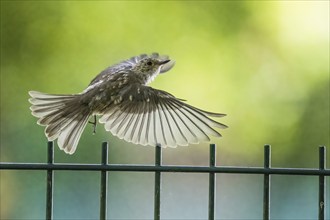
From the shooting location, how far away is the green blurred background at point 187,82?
5277 millimetres

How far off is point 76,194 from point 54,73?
758 millimetres

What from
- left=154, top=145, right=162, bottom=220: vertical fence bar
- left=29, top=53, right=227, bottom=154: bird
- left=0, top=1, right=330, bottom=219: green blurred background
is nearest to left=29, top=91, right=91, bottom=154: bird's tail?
left=29, top=53, right=227, bottom=154: bird

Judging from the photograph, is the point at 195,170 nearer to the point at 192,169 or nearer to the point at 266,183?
the point at 192,169

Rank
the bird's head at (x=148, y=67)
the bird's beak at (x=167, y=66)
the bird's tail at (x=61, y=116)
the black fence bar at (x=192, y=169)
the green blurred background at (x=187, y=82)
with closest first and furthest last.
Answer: the black fence bar at (x=192, y=169) → the bird's tail at (x=61, y=116) → the bird's head at (x=148, y=67) → the bird's beak at (x=167, y=66) → the green blurred background at (x=187, y=82)

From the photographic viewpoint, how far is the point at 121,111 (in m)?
3.10

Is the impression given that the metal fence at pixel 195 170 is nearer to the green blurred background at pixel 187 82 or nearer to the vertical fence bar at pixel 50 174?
the vertical fence bar at pixel 50 174

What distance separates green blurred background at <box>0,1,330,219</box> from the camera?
528 cm

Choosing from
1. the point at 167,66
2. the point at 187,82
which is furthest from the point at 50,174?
the point at 187,82

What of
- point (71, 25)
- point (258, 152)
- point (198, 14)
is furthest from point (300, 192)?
point (71, 25)

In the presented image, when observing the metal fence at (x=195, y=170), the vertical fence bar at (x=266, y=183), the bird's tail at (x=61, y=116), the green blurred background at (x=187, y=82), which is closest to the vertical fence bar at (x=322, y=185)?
the metal fence at (x=195, y=170)

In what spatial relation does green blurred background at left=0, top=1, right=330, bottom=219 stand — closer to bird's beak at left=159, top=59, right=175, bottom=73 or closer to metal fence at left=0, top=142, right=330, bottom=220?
bird's beak at left=159, top=59, right=175, bottom=73

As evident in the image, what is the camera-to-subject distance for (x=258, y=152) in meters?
5.42

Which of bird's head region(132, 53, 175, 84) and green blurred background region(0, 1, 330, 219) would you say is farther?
green blurred background region(0, 1, 330, 219)

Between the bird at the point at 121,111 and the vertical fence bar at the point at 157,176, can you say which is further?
the bird at the point at 121,111
